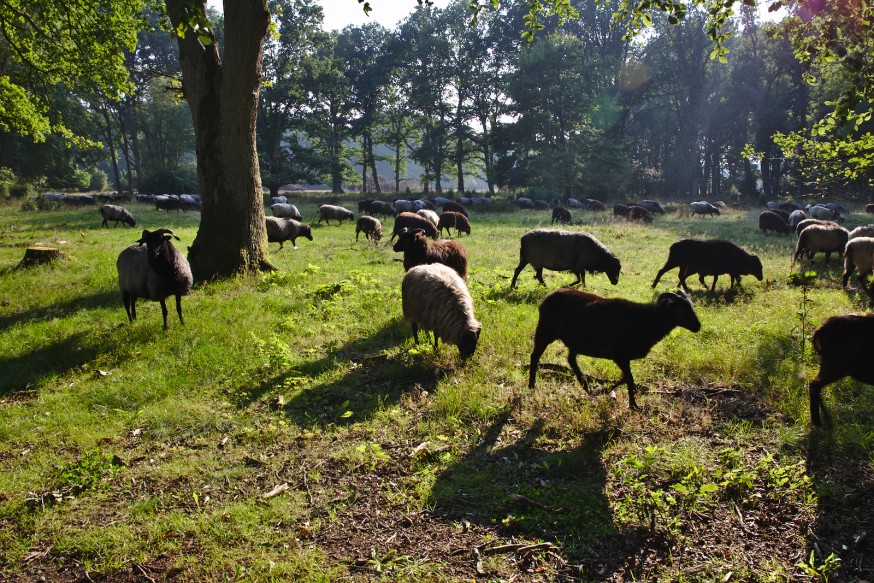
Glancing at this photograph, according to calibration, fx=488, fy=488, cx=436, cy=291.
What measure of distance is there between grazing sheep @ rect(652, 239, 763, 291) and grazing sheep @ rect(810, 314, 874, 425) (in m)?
6.55

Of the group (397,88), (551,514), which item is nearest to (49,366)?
(551,514)

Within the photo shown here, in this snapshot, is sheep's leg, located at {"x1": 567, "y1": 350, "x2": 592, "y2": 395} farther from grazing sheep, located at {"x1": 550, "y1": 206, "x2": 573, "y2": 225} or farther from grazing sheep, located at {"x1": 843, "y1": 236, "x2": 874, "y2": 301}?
grazing sheep, located at {"x1": 550, "y1": 206, "x2": 573, "y2": 225}

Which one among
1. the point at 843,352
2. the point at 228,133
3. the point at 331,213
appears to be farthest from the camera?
the point at 331,213

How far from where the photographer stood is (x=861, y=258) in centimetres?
1027

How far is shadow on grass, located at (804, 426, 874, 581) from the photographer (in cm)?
312

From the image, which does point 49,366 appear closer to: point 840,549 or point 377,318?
point 377,318

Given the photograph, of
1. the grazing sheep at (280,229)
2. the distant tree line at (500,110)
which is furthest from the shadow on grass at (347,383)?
the distant tree line at (500,110)

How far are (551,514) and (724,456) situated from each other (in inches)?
67.9

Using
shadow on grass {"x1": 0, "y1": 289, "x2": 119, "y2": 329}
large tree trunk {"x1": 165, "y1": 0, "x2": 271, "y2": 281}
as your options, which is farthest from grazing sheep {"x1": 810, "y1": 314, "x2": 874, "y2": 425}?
large tree trunk {"x1": 165, "y1": 0, "x2": 271, "y2": 281}

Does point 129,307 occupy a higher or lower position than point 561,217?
lower

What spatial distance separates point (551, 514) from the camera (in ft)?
12.2

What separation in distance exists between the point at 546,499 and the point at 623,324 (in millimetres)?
1947

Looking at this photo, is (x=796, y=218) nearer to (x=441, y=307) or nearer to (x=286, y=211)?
(x=441, y=307)

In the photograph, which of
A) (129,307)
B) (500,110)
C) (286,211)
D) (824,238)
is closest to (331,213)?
(286,211)
